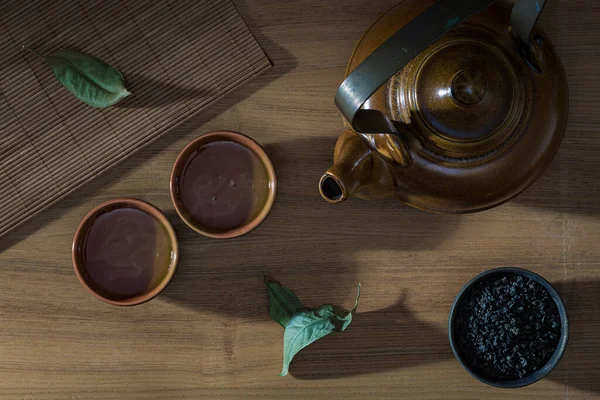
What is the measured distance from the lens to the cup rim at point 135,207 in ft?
2.98

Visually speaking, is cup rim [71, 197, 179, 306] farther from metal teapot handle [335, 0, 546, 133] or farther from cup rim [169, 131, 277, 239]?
metal teapot handle [335, 0, 546, 133]

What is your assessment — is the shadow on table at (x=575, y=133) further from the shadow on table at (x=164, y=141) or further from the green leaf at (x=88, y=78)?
the green leaf at (x=88, y=78)

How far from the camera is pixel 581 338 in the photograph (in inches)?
38.9

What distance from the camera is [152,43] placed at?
3.13 feet

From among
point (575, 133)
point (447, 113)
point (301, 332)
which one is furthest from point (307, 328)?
point (575, 133)

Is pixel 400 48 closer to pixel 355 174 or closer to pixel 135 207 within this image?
pixel 355 174

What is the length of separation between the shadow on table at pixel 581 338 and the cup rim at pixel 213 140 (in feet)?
1.48

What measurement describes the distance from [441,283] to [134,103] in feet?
A: 1.71

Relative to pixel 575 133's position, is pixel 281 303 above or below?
below

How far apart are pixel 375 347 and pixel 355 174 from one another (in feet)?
1.07

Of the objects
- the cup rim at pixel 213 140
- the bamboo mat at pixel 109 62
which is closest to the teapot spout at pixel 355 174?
the cup rim at pixel 213 140

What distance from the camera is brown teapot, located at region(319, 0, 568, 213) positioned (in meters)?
0.69

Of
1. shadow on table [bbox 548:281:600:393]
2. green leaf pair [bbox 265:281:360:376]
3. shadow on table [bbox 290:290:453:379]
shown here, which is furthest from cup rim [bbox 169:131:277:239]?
shadow on table [bbox 548:281:600:393]

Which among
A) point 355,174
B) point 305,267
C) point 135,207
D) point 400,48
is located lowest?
point 305,267
